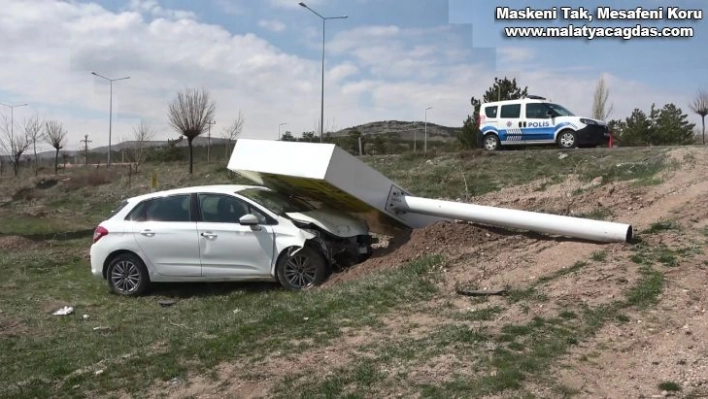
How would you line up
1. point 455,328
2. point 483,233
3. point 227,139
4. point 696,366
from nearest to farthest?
point 696,366, point 455,328, point 483,233, point 227,139

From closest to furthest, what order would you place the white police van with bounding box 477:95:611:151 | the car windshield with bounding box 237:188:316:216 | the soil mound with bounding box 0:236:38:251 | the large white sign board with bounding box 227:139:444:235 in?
the large white sign board with bounding box 227:139:444:235 → the car windshield with bounding box 237:188:316:216 → the soil mound with bounding box 0:236:38:251 → the white police van with bounding box 477:95:611:151

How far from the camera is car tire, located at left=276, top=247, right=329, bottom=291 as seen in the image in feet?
26.2

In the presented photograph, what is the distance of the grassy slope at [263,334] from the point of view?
14.9 feet

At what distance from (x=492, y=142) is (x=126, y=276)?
1400 cm

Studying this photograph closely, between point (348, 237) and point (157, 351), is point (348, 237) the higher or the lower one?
the higher one

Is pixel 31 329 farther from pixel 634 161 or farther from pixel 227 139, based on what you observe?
pixel 227 139

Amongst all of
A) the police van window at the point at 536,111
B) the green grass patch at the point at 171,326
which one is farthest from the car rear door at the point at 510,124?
the green grass patch at the point at 171,326

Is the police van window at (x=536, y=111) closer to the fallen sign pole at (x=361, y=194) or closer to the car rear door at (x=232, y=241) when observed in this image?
the fallen sign pole at (x=361, y=194)

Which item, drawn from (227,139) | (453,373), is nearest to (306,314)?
(453,373)

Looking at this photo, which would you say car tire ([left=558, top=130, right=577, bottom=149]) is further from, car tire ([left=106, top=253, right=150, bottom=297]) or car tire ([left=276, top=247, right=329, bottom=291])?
car tire ([left=106, top=253, right=150, bottom=297])

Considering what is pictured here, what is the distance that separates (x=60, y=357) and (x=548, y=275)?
482 cm

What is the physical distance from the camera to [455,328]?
5.24m

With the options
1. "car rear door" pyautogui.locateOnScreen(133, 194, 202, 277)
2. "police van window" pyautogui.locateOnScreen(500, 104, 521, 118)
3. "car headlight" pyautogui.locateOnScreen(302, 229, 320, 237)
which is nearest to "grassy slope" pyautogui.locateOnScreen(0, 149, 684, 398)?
"car rear door" pyautogui.locateOnScreen(133, 194, 202, 277)

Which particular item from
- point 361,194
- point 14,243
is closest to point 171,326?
point 361,194
